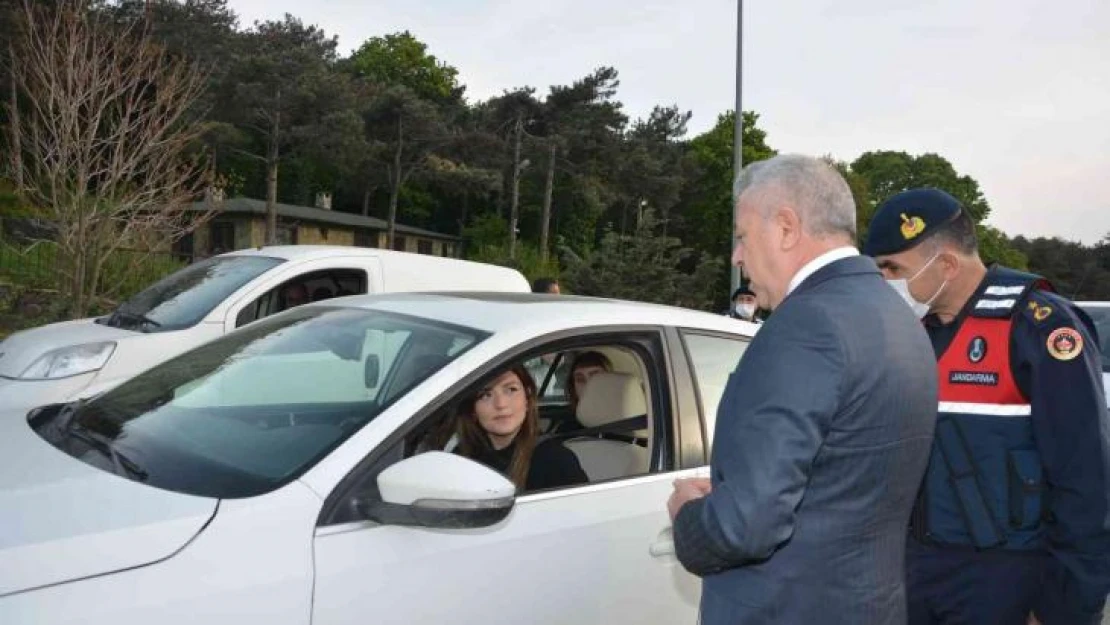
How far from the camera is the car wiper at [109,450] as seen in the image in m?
2.27

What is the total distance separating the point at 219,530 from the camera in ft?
6.66

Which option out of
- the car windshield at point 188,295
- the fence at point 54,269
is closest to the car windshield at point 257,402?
the car windshield at point 188,295

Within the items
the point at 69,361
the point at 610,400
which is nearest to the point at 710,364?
the point at 610,400

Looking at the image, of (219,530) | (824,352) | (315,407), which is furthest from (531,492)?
(824,352)

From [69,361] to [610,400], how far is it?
152 inches

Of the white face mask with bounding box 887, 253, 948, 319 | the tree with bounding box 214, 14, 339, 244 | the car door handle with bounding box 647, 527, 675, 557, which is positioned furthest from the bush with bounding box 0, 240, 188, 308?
the tree with bounding box 214, 14, 339, 244

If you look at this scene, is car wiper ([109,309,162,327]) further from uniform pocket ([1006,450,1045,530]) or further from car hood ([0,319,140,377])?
uniform pocket ([1006,450,1045,530])

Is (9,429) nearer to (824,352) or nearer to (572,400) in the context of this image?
(572,400)

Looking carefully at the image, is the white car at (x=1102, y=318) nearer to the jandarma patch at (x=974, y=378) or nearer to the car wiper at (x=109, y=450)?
the jandarma patch at (x=974, y=378)

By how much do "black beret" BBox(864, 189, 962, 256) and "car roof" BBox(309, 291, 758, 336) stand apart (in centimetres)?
76

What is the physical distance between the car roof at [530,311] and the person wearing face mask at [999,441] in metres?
0.76

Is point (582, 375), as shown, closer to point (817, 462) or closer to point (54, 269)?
point (817, 462)

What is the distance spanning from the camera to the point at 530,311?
287 centimetres

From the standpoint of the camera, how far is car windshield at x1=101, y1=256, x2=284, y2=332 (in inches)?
250
